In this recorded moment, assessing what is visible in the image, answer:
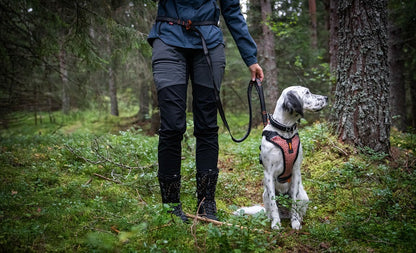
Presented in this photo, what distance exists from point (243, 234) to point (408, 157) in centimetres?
322

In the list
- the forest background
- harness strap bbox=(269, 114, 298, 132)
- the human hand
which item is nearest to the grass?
the forest background

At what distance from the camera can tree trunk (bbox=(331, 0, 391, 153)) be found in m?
3.93

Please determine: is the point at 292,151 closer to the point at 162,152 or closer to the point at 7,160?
the point at 162,152

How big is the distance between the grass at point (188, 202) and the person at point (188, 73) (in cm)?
34

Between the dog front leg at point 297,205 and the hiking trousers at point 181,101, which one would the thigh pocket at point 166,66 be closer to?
the hiking trousers at point 181,101

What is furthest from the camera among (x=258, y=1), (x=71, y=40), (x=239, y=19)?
(x=258, y=1)

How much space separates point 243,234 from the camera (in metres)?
1.95

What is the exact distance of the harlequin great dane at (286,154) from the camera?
2.55 m

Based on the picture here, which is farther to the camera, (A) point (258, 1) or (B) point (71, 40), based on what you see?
(A) point (258, 1)

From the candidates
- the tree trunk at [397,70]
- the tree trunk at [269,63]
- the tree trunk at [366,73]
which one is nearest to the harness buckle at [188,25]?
the tree trunk at [366,73]

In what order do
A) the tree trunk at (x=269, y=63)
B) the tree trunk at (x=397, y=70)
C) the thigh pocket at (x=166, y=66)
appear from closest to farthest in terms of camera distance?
the thigh pocket at (x=166, y=66) → the tree trunk at (x=269, y=63) → the tree trunk at (x=397, y=70)

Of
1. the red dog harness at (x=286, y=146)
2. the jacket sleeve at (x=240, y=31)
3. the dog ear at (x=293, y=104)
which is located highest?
the jacket sleeve at (x=240, y=31)

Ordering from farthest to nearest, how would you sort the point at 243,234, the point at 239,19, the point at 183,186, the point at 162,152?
the point at 183,186 → the point at 239,19 → the point at 162,152 → the point at 243,234

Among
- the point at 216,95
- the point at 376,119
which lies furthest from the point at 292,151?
the point at 376,119
